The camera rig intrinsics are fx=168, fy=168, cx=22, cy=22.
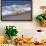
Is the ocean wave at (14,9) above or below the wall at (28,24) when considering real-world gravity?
above

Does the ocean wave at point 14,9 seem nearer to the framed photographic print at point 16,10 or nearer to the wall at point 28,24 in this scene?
the framed photographic print at point 16,10

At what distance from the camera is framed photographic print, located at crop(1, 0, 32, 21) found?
3.05 metres

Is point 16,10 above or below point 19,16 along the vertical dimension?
above

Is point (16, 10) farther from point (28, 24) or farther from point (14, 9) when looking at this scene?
point (28, 24)

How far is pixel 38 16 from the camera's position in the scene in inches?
118

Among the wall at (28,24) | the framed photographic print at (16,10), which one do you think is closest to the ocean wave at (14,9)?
the framed photographic print at (16,10)

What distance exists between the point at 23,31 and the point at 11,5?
1.71 ft

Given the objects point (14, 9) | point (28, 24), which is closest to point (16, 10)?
point (14, 9)

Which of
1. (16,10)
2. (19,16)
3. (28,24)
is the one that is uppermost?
(16,10)

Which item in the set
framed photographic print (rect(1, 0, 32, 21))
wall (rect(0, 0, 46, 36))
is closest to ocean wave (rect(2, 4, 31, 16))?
framed photographic print (rect(1, 0, 32, 21))

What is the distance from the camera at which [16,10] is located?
306cm

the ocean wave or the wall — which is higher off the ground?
the ocean wave

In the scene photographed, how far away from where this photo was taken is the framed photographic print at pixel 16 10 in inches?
120

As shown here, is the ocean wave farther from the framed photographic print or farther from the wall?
the wall
